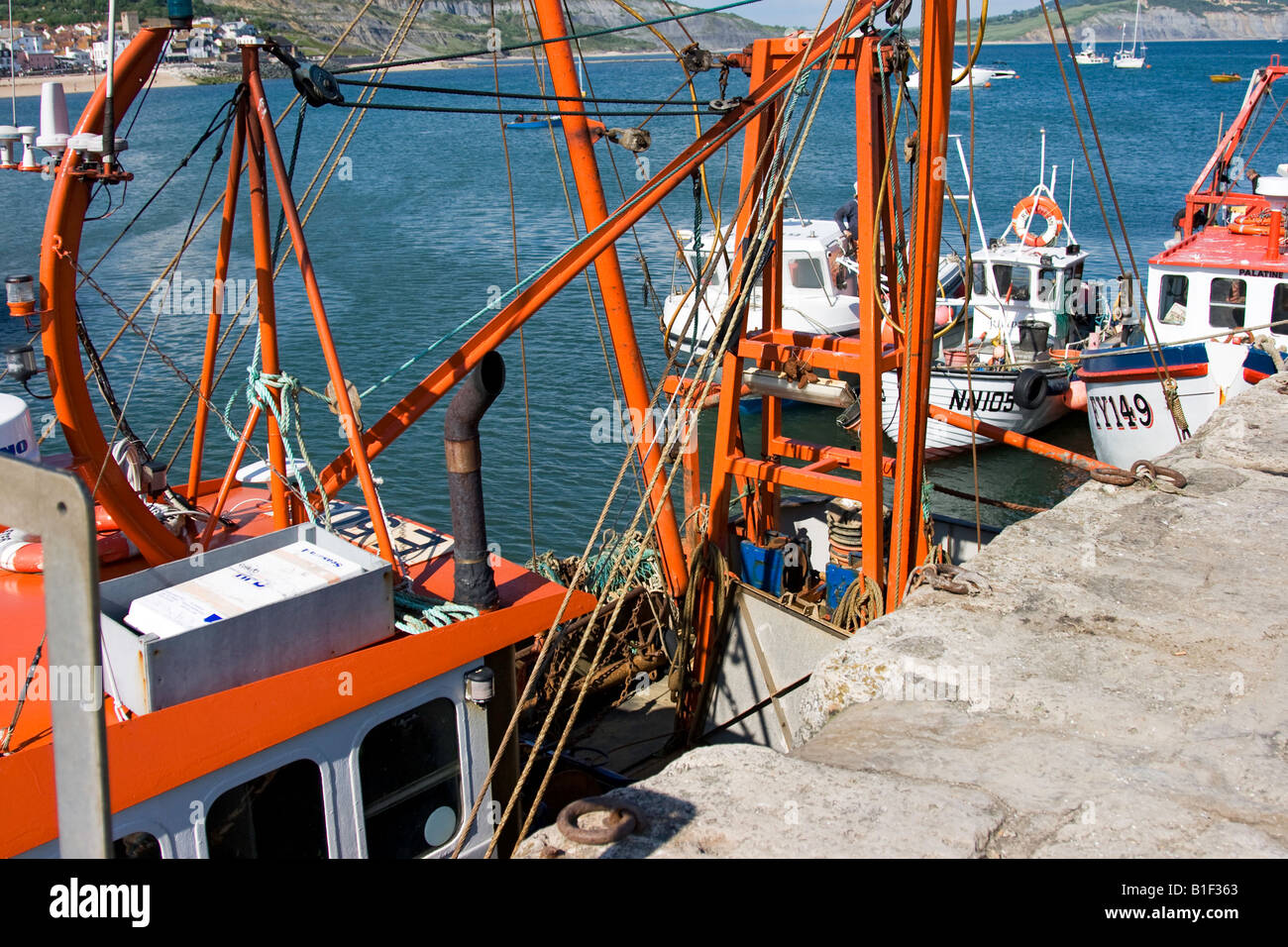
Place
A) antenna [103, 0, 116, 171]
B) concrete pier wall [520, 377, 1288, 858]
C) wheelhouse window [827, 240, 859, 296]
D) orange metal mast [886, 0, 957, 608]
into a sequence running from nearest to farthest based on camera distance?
concrete pier wall [520, 377, 1288, 858] < antenna [103, 0, 116, 171] < orange metal mast [886, 0, 957, 608] < wheelhouse window [827, 240, 859, 296]

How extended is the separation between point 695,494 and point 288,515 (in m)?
3.77

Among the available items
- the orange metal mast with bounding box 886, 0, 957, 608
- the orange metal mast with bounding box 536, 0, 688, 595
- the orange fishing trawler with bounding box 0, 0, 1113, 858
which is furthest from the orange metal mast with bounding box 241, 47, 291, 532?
the orange metal mast with bounding box 886, 0, 957, 608

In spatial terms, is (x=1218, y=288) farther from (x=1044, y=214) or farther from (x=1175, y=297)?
(x=1044, y=214)

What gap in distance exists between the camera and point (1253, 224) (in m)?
20.4

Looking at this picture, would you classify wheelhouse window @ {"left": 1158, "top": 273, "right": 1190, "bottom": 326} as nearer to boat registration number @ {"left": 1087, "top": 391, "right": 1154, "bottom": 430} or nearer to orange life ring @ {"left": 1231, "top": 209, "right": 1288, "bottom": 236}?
boat registration number @ {"left": 1087, "top": 391, "right": 1154, "bottom": 430}

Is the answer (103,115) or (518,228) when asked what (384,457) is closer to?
(103,115)

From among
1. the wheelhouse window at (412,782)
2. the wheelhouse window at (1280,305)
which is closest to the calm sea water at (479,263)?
the wheelhouse window at (412,782)

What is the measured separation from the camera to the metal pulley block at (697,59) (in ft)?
29.6

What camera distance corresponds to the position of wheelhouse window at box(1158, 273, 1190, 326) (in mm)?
19219

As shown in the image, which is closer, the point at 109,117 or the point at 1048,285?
the point at 109,117

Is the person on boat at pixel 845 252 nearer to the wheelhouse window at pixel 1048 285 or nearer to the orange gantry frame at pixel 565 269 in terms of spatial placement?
the wheelhouse window at pixel 1048 285

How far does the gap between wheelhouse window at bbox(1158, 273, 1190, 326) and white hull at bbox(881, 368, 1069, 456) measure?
2623 millimetres

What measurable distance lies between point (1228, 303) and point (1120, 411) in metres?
2.42

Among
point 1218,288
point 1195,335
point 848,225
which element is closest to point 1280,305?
point 1218,288
